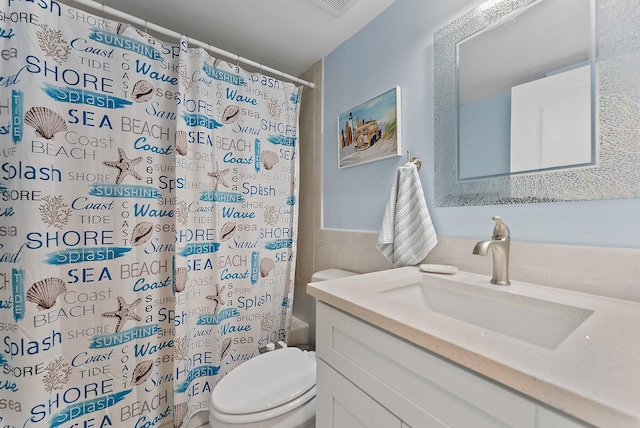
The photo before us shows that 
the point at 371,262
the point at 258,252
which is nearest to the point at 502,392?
the point at 371,262

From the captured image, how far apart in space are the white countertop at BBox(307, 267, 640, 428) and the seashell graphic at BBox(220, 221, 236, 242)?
98cm

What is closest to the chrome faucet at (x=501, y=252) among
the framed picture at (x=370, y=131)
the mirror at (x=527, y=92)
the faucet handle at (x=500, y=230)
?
the faucet handle at (x=500, y=230)

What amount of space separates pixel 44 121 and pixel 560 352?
5.67 ft

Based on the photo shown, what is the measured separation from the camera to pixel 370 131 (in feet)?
4.63

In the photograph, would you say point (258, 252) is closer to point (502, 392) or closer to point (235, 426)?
point (235, 426)

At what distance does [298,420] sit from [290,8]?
74.9 inches

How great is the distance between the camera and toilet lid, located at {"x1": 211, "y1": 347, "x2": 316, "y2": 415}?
3.07ft

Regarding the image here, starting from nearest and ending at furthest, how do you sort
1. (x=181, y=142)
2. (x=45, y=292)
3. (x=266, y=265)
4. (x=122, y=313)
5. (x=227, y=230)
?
1. (x=45, y=292)
2. (x=122, y=313)
3. (x=181, y=142)
4. (x=227, y=230)
5. (x=266, y=265)

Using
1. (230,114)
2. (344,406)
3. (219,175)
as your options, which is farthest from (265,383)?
(230,114)

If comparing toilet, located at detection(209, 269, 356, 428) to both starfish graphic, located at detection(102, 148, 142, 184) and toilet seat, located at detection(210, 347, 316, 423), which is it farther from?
starfish graphic, located at detection(102, 148, 142, 184)

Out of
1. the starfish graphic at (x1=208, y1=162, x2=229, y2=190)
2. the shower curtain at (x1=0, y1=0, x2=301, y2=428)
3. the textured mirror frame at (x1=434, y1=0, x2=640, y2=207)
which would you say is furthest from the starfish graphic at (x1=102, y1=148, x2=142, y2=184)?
the textured mirror frame at (x1=434, y1=0, x2=640, y2=207)

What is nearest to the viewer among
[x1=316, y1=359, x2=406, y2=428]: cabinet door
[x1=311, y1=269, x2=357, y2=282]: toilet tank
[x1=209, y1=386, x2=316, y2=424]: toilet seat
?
[x1=316, y1=359, x2=406, y2=428]: cabinet door

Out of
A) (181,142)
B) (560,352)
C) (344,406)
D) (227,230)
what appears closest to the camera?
(560,352)

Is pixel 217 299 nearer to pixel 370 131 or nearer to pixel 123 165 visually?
pixel 123 165
